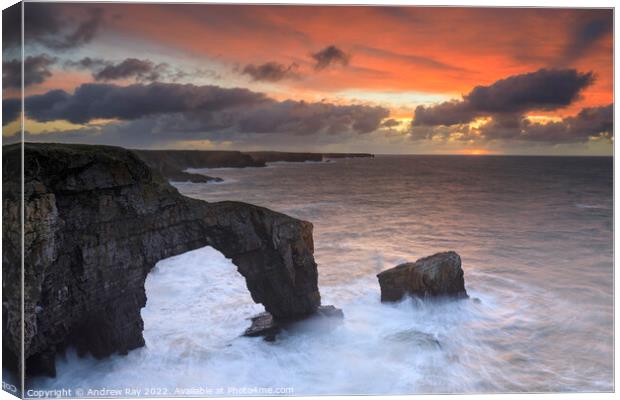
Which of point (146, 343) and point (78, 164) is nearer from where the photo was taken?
point (78, 164)

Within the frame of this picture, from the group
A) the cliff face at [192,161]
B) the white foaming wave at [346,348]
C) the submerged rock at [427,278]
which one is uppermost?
the cliff face at [192,161]

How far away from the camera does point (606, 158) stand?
10.6 metres

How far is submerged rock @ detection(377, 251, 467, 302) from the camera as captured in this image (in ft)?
40.2

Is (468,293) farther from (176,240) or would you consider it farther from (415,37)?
(176,240)

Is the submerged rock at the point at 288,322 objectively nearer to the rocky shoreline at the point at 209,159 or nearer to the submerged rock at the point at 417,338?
the submerged rock at the point at 417,338

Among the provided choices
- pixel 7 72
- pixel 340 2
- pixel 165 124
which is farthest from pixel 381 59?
pixel 7 72

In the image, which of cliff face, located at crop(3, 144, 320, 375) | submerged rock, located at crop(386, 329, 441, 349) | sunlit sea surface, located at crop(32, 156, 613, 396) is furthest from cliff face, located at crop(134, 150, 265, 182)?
submerged rock, located at crop(386, 329, 441, 349)

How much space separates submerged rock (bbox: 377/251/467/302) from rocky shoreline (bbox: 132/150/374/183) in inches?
129

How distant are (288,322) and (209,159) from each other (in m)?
4.28

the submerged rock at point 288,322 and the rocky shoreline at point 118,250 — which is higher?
the rocky shoreline at point 118,250

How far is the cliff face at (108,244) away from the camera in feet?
30.2

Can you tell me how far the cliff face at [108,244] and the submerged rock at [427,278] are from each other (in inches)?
70.4

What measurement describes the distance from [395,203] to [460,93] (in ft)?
8.97

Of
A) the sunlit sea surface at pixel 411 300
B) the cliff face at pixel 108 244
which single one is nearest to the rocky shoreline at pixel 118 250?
the cliff face at pixel 108 244
